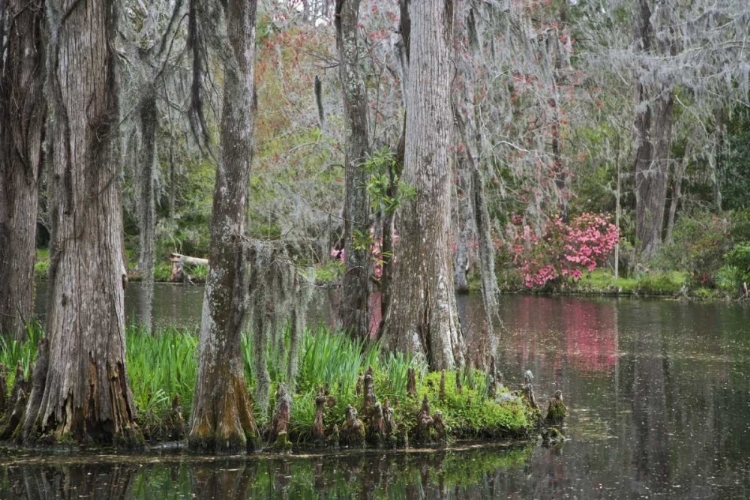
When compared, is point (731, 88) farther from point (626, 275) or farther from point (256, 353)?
point (256, 353)

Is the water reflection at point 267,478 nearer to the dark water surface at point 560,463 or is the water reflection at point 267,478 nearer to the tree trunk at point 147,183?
the dark water surface at point 560,463

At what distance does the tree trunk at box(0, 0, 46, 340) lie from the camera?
1005 cm

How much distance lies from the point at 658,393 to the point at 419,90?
183 inches

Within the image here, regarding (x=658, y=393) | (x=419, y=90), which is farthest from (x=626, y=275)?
(x=419, y=90)

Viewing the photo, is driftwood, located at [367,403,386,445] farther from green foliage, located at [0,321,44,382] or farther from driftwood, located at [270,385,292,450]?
green foliage, located at [0,321,44,382]

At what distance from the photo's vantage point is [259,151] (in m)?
30.7

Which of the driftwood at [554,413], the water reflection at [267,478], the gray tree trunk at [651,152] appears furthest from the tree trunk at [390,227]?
the gray tree trunk at [651,152]

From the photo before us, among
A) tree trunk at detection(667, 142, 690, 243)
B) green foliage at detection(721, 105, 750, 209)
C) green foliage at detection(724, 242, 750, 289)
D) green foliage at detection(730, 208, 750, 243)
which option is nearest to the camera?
green foliage at detection(724, 242, 750, 289)

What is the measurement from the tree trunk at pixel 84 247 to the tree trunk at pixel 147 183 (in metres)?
0.25

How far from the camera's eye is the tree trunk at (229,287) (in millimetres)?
8000

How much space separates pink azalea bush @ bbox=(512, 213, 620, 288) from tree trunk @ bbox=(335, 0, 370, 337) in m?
16.5

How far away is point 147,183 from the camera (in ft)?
28.2

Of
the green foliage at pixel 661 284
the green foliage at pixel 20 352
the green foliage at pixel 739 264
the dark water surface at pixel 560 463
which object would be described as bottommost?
the dark water surface at pixel 560 463

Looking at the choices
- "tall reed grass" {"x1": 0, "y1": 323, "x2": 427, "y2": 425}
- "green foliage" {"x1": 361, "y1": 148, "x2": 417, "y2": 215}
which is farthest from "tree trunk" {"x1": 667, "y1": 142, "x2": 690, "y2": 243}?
"tall reed grass" {"x1": 0, "y1": 323, "x2": 427, "y2": 425}
